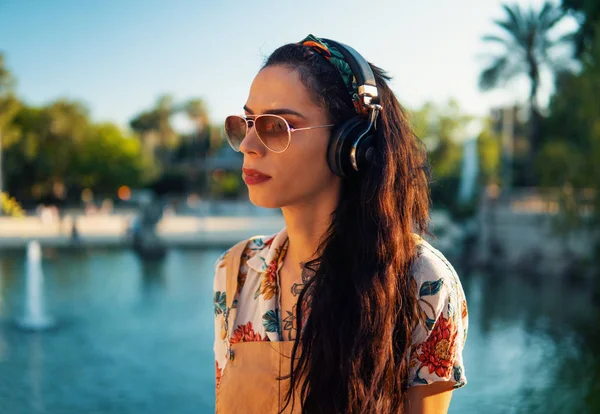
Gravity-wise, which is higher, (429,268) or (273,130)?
(273,130)

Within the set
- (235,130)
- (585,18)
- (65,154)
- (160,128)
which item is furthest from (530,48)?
(160,128)

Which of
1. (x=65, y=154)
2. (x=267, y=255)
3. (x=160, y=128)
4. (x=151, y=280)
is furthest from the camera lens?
(x=160, y=128)

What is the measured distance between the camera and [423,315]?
4.72 ft

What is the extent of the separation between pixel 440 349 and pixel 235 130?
2.50 feet

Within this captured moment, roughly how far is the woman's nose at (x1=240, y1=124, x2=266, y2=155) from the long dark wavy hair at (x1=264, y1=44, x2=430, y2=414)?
0.56 ft

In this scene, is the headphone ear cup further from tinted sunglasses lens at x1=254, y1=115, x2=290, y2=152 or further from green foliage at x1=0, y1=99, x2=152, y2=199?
green foliage at x1=0, y1=99, x2=152, y2=199

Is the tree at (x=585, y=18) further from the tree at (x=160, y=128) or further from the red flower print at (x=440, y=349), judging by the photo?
the tree at (x=160, y=128)

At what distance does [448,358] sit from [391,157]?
46 centimetres

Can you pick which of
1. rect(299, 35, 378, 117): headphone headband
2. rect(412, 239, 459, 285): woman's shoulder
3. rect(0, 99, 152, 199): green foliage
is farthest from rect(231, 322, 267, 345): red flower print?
rect(0, 99, 152, 199): green foliage

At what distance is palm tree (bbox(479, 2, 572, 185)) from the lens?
26.5 meters

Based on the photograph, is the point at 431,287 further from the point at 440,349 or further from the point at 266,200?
the point at 266,200

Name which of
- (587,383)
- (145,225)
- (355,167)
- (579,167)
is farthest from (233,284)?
(145,225)

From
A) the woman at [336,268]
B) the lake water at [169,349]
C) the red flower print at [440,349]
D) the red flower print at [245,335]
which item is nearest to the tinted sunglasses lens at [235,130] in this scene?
the woman at [336,268]

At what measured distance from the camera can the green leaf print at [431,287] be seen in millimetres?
1438
